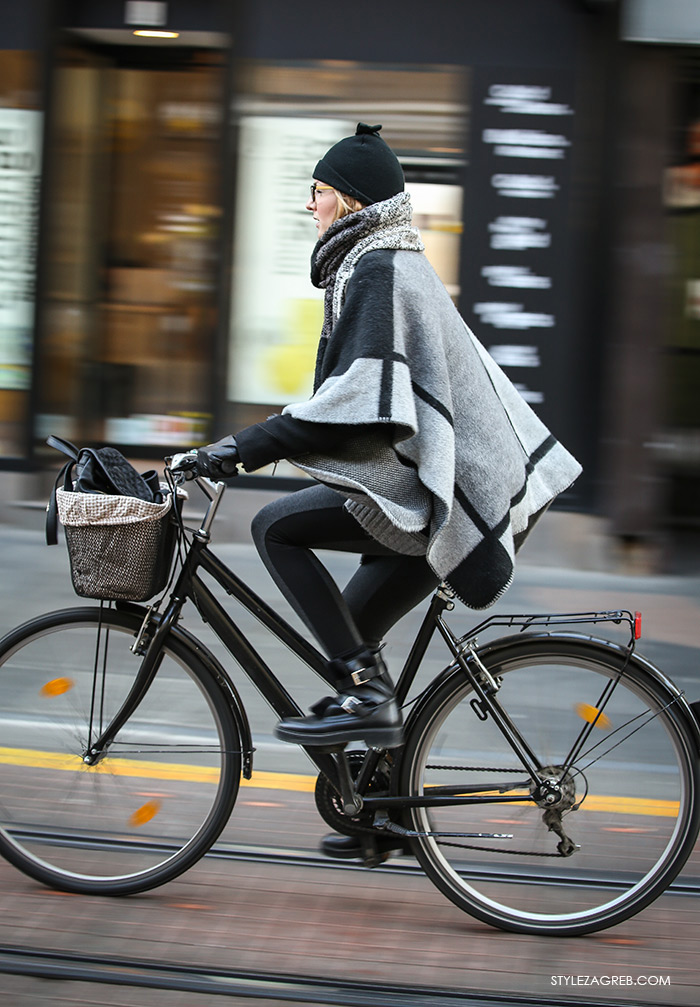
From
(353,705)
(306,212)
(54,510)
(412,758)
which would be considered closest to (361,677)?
(353,705)

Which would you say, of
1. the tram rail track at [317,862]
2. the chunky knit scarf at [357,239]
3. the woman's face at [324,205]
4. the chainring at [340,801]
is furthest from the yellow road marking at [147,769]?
the woman's face at [324,205]

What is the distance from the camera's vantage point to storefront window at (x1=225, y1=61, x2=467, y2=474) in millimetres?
7832

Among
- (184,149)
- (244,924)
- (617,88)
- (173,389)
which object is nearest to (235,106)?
(184,149)

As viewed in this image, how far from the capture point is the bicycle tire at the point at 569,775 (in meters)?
3.00

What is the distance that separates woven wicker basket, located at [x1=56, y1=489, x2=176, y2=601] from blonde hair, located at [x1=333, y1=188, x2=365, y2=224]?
85 centimetres

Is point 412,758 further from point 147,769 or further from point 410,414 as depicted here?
point 410,414

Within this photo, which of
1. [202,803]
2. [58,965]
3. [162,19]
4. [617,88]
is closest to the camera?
[58,965]

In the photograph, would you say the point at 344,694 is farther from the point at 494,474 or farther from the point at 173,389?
the point at 173,389

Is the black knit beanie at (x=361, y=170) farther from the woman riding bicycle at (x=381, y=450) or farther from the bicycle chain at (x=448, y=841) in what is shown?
the bicycle chain at (x=448, y=841)

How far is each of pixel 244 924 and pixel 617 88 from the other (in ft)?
20.4

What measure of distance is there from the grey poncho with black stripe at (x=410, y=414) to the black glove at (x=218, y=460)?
17 centimetres

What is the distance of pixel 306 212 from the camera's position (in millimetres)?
8031

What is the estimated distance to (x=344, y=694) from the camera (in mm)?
3004

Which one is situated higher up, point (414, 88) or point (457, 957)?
point (414, 88)
